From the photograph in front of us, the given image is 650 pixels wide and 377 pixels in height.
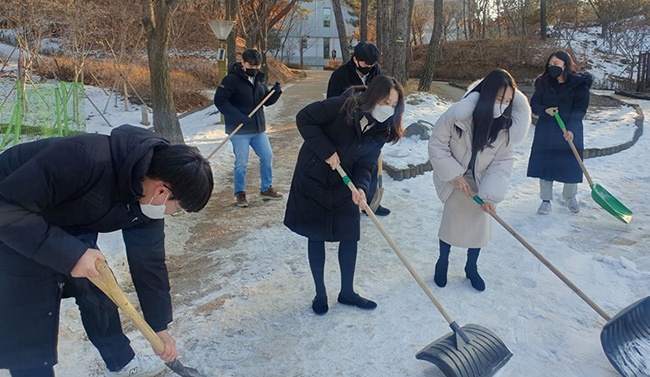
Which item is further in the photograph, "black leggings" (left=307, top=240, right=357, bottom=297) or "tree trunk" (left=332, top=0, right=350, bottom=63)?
"tree trunk" (left=332, top=0, right=350, bottom=63)

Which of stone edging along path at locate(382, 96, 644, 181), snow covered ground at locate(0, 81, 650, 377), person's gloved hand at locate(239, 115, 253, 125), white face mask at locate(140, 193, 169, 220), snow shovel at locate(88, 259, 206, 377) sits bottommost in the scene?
snow covered ground at locate(0, 81, 650, 377)

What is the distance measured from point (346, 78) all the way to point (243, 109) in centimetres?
126

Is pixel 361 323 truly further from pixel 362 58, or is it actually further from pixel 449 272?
pixel 362 58

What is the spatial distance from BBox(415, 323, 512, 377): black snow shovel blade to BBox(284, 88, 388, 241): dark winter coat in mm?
886

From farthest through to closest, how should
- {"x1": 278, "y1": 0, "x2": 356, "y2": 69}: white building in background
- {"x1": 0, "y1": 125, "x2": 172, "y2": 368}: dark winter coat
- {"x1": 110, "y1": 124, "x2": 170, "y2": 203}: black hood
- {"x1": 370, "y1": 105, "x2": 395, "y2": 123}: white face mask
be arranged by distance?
{"x1": 278, "y1": 0, "x2": 356, "y2": 69}: white building in background, {"x1": 370, "y1": 105, "x2": 395, "y2": 123}: white face mask, {"x1": 110, "y1": 124, "x2": 170, "y2": 203}: black hood, {"x1": 0, "y1": 125, "x2": 172, "y2": 368}: dark winter coat

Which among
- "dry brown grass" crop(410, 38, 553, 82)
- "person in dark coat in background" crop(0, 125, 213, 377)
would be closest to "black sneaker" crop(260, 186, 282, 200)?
"person in dark coat in background" crop(0, 125, 213, 377)

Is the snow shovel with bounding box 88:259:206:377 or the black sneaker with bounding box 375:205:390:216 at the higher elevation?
the snow shovel with bounding box 88:259:206:377

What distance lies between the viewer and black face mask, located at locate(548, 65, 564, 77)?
4.76 metres

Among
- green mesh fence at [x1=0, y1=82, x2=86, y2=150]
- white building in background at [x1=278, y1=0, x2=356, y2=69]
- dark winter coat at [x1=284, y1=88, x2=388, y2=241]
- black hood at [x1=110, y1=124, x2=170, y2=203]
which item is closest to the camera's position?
black hood at [x1=110, y1=124, x2=170, y2=203]

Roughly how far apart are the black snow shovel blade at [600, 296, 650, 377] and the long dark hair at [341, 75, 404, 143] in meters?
1.60

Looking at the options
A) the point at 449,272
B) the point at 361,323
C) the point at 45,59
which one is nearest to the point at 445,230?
the point at 449,272

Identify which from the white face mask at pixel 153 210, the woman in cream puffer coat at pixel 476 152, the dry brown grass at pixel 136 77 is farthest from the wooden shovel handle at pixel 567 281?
the dry brown grass at pixel 136 77

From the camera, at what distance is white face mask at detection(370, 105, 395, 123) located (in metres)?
2.85

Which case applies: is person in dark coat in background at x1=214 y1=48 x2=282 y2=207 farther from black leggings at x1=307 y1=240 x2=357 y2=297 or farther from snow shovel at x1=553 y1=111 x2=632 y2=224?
snow shovel at x1=553 y1=111 x2=632 y2=224
